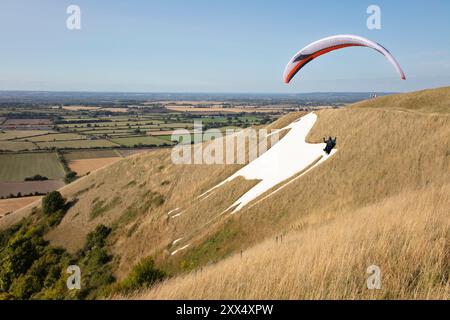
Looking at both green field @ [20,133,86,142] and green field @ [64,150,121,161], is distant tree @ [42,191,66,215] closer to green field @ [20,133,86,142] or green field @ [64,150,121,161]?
green field @ [64,150,121,161]

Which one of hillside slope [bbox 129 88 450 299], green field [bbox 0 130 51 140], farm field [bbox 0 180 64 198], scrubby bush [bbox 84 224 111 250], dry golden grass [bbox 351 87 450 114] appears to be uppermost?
dry golden grass [bbox 351 87 450 114]

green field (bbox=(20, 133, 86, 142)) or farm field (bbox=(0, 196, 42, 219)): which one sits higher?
green field (bbox=(20, 133, 86, 142))

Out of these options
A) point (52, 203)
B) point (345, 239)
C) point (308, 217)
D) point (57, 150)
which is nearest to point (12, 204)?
point (52, 203)

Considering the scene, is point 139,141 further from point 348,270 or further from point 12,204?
point 348,270

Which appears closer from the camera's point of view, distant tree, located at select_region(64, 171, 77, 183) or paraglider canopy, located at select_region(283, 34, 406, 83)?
paraglider canopy, located at select_region(283, 34, 406, 83)

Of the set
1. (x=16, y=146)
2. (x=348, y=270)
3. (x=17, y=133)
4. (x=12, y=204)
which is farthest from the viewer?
(x=17, y=133)

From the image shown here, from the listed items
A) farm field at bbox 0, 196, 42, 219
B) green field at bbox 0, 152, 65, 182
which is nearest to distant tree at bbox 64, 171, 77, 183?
green field at bbox 0, 152, 65, 182

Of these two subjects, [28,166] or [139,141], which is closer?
[28,166]
